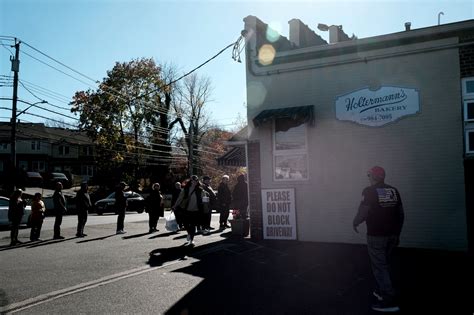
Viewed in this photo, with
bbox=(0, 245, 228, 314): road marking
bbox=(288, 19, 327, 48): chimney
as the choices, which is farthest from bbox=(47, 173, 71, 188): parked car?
bbox=(0, 245, 228, 314): road marking

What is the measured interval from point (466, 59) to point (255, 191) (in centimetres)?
557

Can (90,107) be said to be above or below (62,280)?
above

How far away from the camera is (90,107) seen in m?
39.2

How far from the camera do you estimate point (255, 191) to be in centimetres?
1091

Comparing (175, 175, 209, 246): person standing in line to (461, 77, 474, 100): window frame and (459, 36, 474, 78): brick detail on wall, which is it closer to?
(461, 77, 474, 100): window frame

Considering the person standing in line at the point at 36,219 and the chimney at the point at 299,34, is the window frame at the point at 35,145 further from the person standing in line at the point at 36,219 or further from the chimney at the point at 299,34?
the chimney at the point at 299,34

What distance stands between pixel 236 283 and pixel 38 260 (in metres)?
4.77

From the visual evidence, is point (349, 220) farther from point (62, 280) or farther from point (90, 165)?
point (90, 165)

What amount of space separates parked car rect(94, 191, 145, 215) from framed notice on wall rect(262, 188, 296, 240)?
66.4 feet

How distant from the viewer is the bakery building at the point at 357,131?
28.9ft

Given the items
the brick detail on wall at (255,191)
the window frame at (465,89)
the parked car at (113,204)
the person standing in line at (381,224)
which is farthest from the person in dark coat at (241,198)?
the parked car at (113,204)

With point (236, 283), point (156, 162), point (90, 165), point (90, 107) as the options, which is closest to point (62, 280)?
point (236, 283)

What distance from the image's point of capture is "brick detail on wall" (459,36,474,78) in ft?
28.7

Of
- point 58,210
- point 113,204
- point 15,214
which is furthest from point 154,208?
point 113,204
